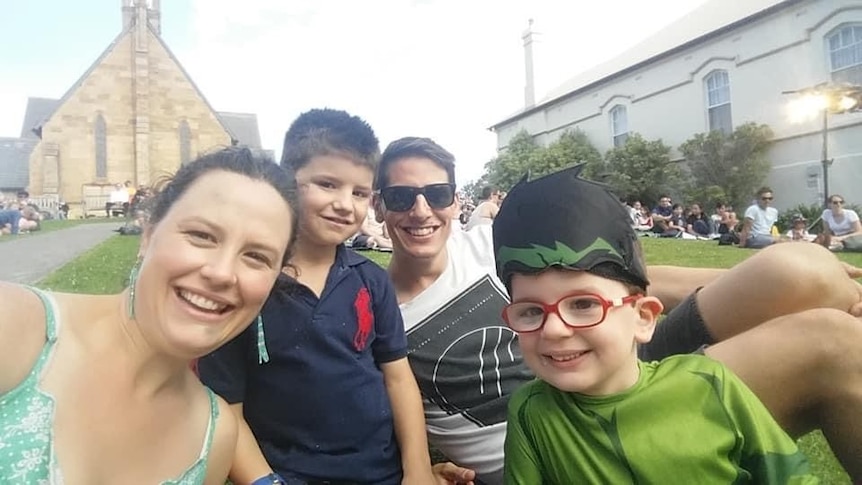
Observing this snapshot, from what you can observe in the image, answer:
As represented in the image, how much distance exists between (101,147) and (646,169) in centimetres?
3092

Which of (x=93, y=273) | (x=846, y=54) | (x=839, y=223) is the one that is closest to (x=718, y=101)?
(x=846, y=54)

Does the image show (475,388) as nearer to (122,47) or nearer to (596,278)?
(596,278)

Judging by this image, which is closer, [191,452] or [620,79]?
[191,452]

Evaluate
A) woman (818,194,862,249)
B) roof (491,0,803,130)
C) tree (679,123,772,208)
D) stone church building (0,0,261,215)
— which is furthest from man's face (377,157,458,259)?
stone church building (0,0,261,215)

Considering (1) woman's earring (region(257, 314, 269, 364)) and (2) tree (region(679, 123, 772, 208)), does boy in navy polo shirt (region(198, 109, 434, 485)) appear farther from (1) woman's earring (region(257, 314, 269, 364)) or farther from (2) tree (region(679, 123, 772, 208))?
(2) tree (region(679, 123, 772, 208))

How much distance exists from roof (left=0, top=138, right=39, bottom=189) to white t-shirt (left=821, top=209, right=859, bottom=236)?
41838 millimetres

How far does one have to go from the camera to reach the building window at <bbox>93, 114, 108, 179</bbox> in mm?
37375

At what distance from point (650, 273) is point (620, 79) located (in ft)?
98.5

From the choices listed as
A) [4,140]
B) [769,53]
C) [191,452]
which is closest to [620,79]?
[769,53]

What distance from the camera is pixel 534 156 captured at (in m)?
Answer: 33.1

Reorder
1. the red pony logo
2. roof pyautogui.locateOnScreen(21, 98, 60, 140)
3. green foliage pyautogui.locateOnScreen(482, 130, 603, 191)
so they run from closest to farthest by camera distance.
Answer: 1. the red pony logo
2. green foliage pyautogui.locateOnScreen(482, 130, 603, 191)
3. roof pyautogui.locateOnScreen(21, 98, 60, 140)

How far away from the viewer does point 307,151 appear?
2404mm

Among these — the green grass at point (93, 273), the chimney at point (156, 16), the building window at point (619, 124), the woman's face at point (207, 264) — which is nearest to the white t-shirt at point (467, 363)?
the woman's face at point (207, 264)

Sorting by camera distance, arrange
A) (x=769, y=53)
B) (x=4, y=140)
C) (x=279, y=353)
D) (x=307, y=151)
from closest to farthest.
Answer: (x=279, y=353) < (x=307, y=151) < (x=769, y=53) < (x=4, y=140)
